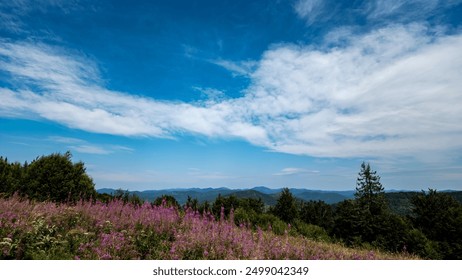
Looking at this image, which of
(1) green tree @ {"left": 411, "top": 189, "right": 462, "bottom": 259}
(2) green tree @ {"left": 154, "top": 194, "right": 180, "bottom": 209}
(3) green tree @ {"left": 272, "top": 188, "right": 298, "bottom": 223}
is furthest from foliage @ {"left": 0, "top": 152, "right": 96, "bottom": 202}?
(1) green tree @ {"left": 411, "top": 189, "right": 462, "bottom": 259}

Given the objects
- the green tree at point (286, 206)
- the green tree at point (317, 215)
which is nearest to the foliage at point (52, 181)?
the green tree at point (286, 206)

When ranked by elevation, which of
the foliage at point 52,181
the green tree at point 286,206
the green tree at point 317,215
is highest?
the foliage at point 52,181

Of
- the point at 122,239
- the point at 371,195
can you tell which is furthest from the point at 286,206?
the point at 122,239

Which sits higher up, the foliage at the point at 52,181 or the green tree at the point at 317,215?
the foliage at the point at 52,181

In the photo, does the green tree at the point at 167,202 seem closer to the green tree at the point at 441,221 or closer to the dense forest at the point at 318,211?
the dense forest at the point at 318,211

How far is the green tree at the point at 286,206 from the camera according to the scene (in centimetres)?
3105

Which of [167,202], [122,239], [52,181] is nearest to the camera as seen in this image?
[122,239]

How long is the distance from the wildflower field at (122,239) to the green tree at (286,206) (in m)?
25.7

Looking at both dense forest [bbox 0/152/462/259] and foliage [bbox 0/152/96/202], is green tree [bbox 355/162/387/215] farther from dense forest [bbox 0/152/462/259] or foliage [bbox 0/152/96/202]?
foliage [bbox 0/152/96/202]

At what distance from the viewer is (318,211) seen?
44.3 m

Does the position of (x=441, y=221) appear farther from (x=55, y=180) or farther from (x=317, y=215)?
(x=55, y=180)

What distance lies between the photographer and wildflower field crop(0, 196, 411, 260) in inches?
195

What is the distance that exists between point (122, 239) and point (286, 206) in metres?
27.6
